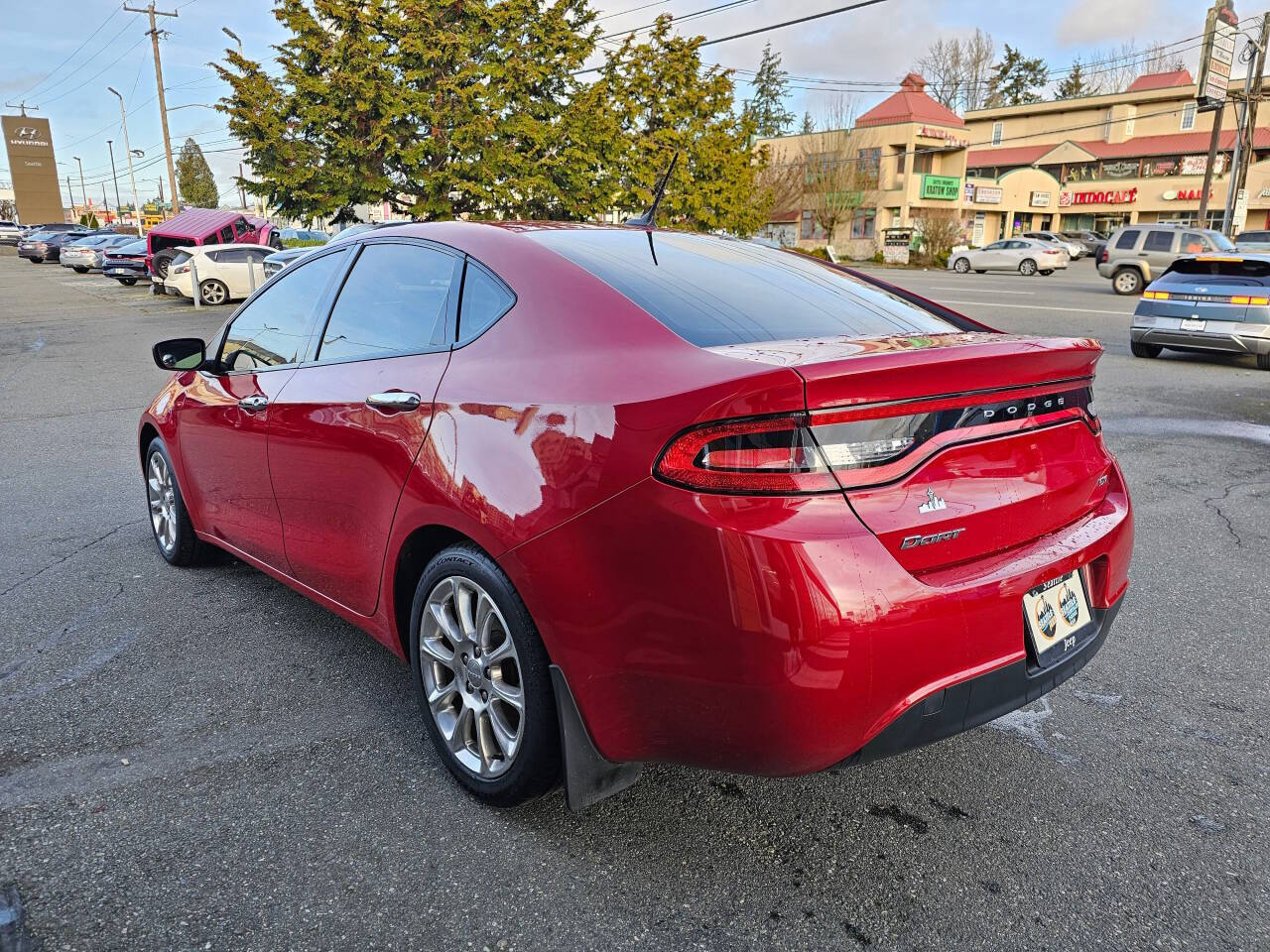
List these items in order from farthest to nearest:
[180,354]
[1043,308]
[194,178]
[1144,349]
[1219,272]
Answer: [194,178], [1043,308], [1144,349], [1219,272], [180,354]

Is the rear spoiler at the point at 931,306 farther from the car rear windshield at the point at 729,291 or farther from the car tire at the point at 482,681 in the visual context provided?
the car tire at the point at 482,681

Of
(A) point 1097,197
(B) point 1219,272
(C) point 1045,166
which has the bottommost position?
(B) point 1219,272

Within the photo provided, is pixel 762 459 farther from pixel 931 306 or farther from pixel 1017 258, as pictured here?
pixel 1017 258

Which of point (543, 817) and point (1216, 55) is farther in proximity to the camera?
point (1216, 55)

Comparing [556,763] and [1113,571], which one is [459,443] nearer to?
[556,763]

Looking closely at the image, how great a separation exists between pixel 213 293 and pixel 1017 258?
98.3ft

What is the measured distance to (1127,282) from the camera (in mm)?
24953

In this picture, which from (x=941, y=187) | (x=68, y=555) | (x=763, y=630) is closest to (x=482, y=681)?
(x=763, y=630)

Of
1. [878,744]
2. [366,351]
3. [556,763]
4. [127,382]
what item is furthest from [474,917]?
[127,382]

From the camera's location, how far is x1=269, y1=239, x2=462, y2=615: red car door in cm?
269

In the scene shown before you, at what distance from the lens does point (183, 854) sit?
2.34m

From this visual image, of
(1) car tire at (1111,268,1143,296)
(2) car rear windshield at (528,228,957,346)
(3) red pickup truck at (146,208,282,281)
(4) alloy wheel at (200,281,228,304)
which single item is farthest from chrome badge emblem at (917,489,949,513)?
(1) car tire at (1111,268,1143,296)

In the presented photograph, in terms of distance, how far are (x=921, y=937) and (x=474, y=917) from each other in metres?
1.03

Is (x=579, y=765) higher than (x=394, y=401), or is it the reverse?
(x=394, y=401)
